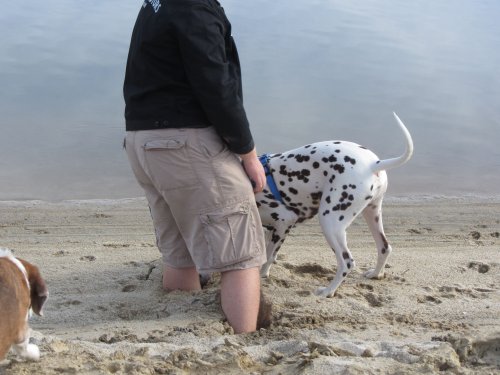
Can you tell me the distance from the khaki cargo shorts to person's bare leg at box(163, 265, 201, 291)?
707mm

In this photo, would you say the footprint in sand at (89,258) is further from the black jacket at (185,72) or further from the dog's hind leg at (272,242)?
the black jacket at (185,72)

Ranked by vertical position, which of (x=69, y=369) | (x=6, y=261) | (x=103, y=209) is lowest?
(x=103, y=209)

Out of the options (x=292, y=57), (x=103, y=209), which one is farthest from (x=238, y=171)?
(x=292, y=57)

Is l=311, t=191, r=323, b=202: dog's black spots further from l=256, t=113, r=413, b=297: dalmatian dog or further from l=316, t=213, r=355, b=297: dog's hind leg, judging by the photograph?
l=316, t=213, r=355, b=297: dog's hind leg

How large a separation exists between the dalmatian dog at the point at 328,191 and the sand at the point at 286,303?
12.2 inches

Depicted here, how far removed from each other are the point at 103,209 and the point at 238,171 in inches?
155

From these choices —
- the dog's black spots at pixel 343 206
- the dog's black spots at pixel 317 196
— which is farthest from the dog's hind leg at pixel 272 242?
the dog's black spots at pixel 343 206

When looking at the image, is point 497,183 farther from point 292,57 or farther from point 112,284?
point 112,284

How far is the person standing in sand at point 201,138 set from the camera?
4.48 meters

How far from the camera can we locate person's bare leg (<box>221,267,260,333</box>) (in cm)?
490

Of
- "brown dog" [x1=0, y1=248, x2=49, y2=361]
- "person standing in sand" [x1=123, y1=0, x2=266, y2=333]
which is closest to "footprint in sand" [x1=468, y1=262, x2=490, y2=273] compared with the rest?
"person standing in sand" [x1=123, y1=0, x2=266, y2=333]

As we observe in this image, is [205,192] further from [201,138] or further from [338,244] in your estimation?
[338,244]

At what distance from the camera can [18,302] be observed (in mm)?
3830

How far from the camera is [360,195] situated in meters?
5.67
